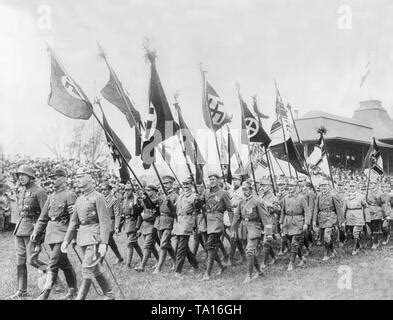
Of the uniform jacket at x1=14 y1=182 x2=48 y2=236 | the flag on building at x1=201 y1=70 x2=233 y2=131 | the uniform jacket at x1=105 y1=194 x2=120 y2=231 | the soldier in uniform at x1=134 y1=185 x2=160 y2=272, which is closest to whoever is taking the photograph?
the uniform jacket at x1=14 y1=182 x2=48 y2=236

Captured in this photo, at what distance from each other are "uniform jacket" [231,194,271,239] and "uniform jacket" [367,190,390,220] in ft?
15.9

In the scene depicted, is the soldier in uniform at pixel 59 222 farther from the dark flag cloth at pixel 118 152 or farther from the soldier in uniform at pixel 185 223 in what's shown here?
the soldier in uniform at pixel 185 223

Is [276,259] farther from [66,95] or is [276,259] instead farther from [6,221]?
[6,221]

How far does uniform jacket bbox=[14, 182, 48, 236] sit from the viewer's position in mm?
7379

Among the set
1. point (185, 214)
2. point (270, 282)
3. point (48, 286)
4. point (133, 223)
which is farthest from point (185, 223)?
point (48, 286)

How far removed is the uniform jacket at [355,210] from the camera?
11250mm

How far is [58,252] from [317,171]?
1631cm

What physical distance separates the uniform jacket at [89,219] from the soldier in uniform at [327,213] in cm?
520

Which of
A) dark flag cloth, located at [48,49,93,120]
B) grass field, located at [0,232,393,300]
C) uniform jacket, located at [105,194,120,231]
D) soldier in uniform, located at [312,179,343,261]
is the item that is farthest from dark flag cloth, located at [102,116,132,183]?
soldier in uniform, located at [312,179,343,261]

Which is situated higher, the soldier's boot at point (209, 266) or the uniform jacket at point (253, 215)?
the uniform jacket at point (253, 215)

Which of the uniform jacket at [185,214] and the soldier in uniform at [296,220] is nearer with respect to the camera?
the uniform jacket at [185,214]

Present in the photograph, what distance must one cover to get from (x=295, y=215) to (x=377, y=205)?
3844 millimetres

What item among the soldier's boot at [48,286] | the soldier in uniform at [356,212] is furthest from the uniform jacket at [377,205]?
the soldier's boot at [48,286]

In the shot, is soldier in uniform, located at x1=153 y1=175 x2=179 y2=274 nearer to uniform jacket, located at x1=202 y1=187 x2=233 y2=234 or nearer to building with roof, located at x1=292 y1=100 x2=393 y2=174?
uniform jacket, located at x1=202 y1=187 x2=233 y2=234
